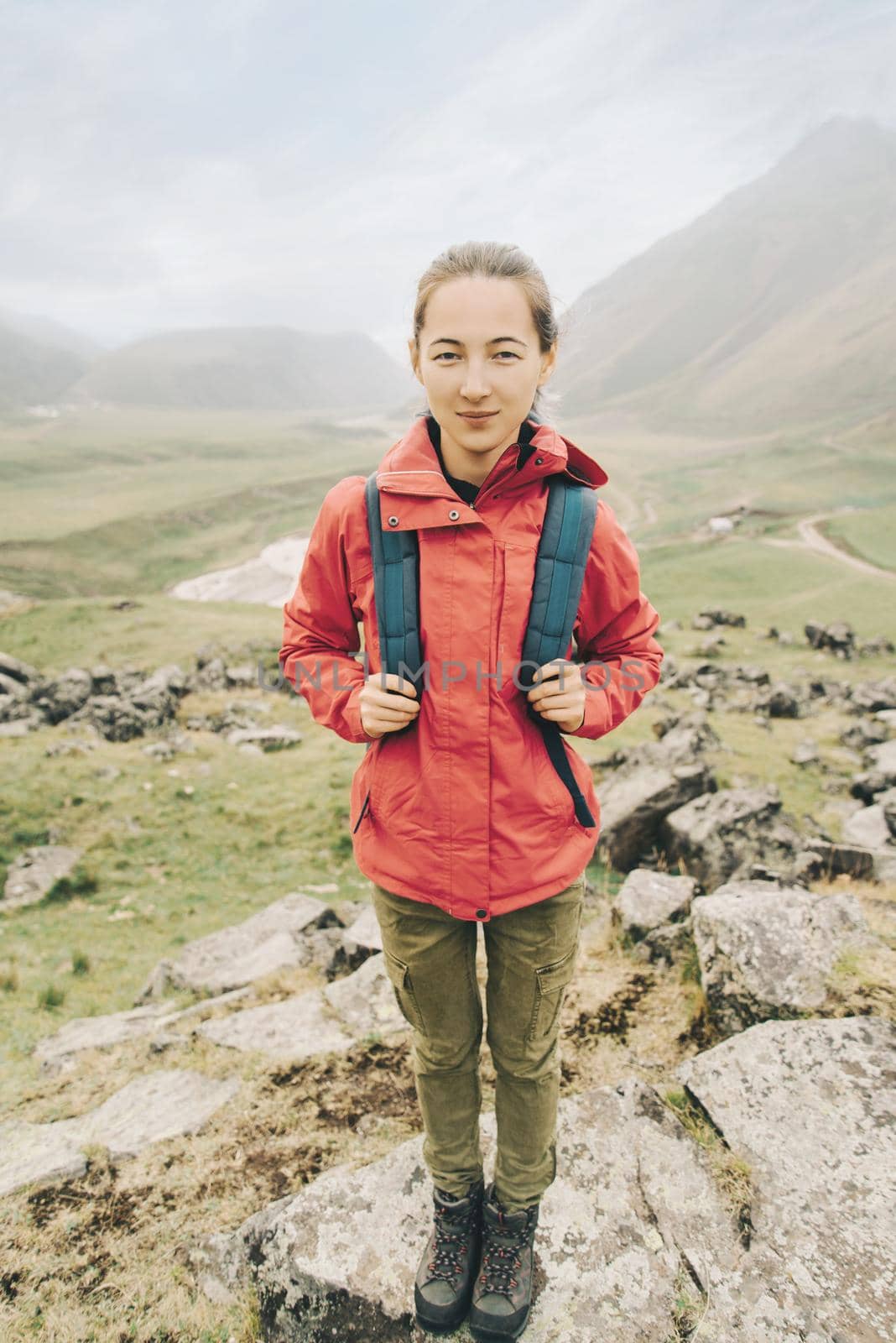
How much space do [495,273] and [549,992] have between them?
10.1 feet

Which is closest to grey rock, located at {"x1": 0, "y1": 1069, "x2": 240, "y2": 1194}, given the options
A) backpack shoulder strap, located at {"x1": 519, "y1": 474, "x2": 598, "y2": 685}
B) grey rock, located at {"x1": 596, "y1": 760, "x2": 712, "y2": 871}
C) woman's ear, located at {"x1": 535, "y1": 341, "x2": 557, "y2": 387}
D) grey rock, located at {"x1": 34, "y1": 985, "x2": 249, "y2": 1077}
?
grey rock, located at {"x1": 34, "y1": 985, "x2": 249, "y2": 1077}

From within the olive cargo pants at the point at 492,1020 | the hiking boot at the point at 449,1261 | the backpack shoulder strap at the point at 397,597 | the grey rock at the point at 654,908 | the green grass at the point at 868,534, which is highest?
the backpack shoulder strap at the point at 397,597

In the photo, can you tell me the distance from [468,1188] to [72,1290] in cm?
203

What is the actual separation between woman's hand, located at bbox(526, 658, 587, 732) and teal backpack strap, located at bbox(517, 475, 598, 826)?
54 millimetres

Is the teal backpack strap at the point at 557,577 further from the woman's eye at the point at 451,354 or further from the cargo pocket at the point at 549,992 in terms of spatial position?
the cargo pocket at the point at 549,992

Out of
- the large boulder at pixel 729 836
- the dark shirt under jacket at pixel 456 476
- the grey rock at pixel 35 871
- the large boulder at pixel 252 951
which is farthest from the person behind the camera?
the grey rock at pixel 35 871

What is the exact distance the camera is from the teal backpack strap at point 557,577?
2.77 m

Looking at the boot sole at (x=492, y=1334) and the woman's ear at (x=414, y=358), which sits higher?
the woman's ear at (x=414, y=358)

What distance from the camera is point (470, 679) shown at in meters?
2.74

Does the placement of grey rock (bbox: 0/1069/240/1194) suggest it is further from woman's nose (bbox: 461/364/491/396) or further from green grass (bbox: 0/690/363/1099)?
woman's nose (bbox: 461/364/491/396)

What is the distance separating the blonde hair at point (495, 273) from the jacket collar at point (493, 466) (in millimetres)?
A: 438

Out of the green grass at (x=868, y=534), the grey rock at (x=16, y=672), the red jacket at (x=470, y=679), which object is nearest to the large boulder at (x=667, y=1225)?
the red jacket at (x=470, y=679)

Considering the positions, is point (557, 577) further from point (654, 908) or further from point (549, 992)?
point (654, 908)

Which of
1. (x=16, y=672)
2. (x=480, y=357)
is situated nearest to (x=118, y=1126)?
(x=480, y=357)
